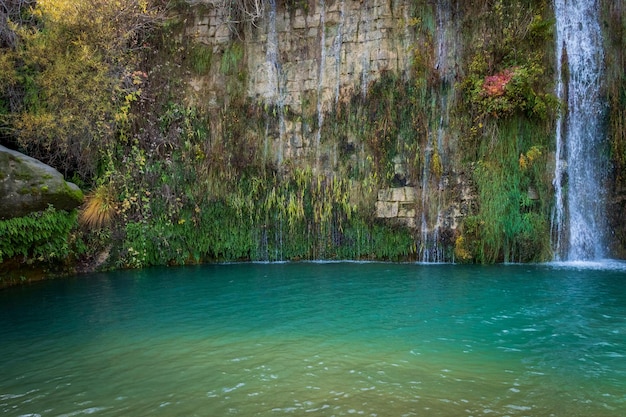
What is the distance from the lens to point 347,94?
51.1ft

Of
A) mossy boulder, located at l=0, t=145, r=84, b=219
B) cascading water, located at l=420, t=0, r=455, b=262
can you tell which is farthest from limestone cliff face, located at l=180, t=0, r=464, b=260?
mossy boulder, located at l=0, t=145, r=84, b=219

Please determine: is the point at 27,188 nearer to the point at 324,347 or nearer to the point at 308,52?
the point at 324,347

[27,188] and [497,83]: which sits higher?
[497,83]

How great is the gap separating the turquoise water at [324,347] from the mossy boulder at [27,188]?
5.74 feet

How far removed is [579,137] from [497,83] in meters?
2.41

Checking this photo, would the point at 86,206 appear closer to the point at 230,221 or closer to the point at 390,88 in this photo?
the point at 230,221

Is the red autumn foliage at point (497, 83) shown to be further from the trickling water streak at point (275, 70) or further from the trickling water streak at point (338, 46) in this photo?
the trickling water streak at point (275, 70)

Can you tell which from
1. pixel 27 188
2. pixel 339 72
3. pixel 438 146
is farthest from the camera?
pixel 339 72

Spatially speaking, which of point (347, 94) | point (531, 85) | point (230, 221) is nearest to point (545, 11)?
point (531, 85)

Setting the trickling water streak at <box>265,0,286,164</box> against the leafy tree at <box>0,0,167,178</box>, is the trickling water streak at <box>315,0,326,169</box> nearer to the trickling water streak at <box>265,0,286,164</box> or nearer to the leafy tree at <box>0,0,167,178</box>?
the trickling water streak at <box>265,0,286,164</box>

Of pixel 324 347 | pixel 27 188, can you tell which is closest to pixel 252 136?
pixel 27 188

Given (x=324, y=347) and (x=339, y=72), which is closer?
(x=324, y=347)

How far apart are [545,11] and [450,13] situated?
92.5 inches

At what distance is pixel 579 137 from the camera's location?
13648 mm
